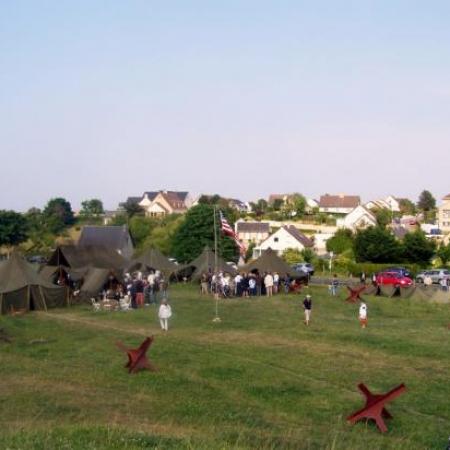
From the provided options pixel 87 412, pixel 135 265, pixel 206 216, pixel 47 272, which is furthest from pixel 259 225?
pixel 87 412

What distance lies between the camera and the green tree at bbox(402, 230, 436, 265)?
62969 mm

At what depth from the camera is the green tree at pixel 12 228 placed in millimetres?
93250

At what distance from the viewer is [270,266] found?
44.1 m

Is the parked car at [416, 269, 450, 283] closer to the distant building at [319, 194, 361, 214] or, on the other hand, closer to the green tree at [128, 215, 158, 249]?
the green tree at [128, 215, 158, 249]

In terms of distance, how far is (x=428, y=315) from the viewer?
33406mm

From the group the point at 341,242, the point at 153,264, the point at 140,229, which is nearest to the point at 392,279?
the point at 153,264

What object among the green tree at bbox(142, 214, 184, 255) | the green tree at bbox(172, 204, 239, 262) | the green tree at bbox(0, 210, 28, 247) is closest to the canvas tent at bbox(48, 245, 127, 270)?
the green tree at bbox(172, 204, 239, 262)

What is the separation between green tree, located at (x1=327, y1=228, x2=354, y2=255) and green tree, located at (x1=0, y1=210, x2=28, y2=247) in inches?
1592

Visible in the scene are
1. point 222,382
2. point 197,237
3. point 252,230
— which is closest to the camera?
point 222,382

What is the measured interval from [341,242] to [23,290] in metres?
46.2

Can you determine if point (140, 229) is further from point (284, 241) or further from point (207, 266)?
point (207, 266)

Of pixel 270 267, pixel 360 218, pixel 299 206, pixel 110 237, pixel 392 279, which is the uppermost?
pixel 299 206

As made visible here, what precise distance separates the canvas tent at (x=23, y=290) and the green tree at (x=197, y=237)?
122 feet

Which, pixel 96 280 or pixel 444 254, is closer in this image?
pixel 96 280
